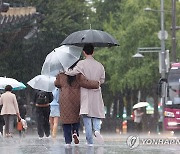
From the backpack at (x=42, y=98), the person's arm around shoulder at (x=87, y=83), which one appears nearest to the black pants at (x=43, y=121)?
the backpack at (x=42, y=98)

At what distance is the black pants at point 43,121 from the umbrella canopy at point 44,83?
0.65 meters

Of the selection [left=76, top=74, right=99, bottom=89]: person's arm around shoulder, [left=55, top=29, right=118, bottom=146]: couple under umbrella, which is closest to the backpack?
[left=55, top=29, right=118, bottom=146]: couple under umbrella

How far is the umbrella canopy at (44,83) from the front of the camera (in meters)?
24.9

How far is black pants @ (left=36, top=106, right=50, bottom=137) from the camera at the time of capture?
24828 millimetres

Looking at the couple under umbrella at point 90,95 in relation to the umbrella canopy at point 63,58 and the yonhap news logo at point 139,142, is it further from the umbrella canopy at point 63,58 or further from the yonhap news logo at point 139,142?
the umbrella canopy at point 63,58

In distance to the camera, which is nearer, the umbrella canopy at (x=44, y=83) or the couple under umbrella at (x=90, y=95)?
the couple under umbrella at (x=90, y=95)

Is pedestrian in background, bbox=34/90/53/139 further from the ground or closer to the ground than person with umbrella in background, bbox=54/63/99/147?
closer to the ground

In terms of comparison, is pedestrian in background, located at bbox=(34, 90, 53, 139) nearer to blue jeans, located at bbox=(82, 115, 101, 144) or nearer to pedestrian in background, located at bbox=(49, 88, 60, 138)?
pedestrian in background, located at bbox=(49, 88, 60, 138)

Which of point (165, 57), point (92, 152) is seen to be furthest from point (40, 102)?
point (165, 57)

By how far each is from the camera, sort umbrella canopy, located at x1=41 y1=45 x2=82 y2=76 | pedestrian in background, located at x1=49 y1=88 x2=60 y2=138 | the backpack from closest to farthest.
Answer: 1. umbrella canopy, located at x1=41 y1=45 x2=82 y2=76
2. pedestrian in background, located at x1=49 y1=88 x2=60 y2=138
3. the backpack

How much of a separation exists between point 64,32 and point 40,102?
35622 millimetres

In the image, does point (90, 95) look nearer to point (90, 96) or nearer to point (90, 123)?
point (90, 96)

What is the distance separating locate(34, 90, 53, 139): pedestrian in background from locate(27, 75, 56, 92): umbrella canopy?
1.00 feet

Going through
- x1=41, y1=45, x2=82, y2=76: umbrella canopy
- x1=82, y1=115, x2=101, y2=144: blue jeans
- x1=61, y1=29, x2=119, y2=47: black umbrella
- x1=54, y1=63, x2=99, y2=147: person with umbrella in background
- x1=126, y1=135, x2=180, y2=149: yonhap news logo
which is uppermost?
x1=61, y1=29, x2=119, y2=47: black umbrella
